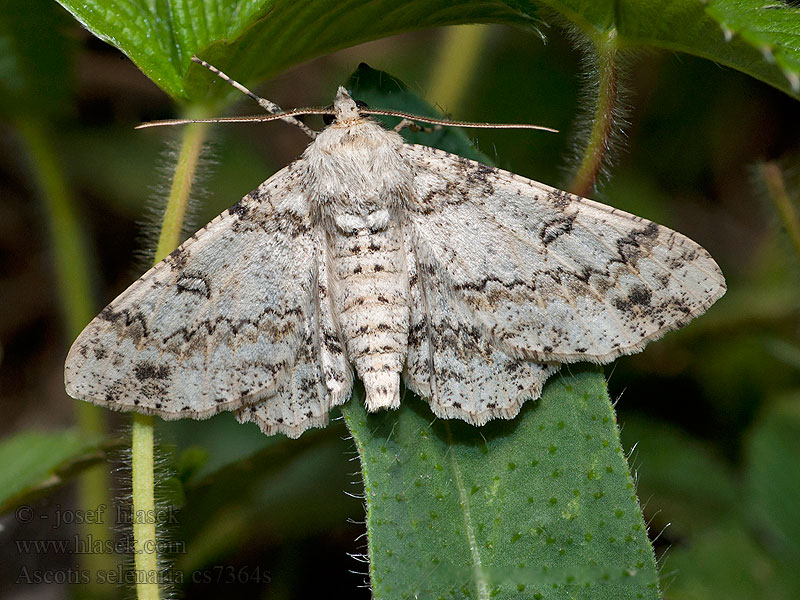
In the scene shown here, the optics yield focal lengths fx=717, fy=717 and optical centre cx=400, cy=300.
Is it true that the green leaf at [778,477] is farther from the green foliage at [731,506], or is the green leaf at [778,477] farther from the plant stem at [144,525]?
the plant stem at [144,525]

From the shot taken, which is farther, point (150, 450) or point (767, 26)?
point (150, 450)

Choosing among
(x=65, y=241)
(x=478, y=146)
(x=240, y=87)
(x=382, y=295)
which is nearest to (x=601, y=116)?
(x=382, y=295)

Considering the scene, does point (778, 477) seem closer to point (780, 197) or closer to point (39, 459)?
point (780, 197)

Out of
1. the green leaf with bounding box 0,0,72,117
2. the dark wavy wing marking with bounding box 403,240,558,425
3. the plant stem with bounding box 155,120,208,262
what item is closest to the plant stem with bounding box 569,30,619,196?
the dark wavy wing marking with bounding box 403,240,558,425

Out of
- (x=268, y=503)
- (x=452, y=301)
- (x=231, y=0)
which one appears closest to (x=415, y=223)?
(x=452, y=301)

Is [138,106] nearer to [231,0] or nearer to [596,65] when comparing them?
[231,0]

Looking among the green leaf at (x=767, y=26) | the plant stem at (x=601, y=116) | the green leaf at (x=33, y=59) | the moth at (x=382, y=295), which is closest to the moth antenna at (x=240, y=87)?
the moth at (x=382, y=295)
